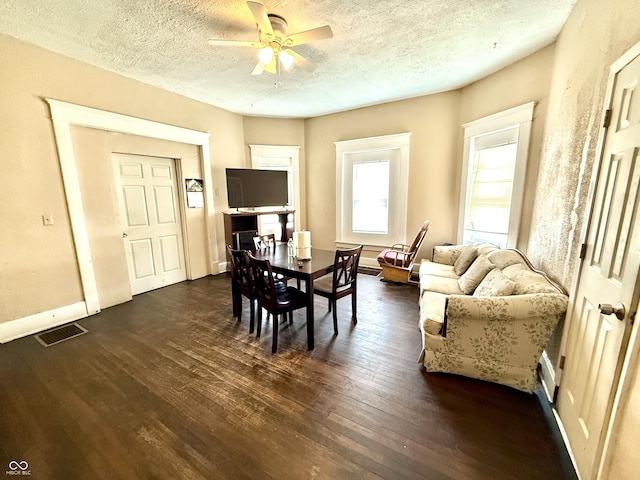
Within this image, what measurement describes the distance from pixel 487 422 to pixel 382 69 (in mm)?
3630

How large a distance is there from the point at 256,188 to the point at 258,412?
12.3 ft

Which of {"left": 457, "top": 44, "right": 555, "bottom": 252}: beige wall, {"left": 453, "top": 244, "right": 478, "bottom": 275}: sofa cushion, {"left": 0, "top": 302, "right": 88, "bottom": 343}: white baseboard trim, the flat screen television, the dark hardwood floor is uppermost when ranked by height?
{"left": 457, "top": 44, "right": 555, "bottom": 252}: beige wall

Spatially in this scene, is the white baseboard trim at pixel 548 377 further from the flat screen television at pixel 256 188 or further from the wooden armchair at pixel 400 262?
the flat screen television at pixel 256 188

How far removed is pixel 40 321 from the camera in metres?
2.74

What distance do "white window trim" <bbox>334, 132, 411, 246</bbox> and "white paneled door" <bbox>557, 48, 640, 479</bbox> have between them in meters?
3.04

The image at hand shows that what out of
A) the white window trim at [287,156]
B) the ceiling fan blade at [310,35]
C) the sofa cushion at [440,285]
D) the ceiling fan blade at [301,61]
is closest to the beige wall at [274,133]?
the white window trim at [287,156]

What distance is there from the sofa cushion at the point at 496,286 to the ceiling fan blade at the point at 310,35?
241cm

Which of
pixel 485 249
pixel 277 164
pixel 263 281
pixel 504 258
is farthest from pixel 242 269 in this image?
pixel 277 164

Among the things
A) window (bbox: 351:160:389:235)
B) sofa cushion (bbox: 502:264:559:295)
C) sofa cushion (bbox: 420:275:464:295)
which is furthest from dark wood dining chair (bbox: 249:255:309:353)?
window (bbox: 351:160:389:235)

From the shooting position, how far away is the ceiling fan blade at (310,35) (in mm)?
1991

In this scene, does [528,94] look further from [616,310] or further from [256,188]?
[256,188]

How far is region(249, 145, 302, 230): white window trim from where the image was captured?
16.6ft

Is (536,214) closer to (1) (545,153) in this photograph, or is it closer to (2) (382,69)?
(1) (545,153)

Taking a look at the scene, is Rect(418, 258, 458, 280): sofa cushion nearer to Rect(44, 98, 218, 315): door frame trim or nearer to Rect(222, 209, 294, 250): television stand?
Rect(222, 209, 294, 250): television stand
